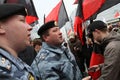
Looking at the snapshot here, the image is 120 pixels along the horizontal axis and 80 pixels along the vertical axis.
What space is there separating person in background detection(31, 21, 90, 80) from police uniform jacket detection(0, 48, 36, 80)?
1.67 meters

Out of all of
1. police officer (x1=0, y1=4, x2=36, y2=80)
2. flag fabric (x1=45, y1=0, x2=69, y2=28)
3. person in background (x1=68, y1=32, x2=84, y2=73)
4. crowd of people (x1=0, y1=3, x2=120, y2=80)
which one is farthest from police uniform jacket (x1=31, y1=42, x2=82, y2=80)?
flag fabric (x1=45, y1=0, x2=69, y2=28)

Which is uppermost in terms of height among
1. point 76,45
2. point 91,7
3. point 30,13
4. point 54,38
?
point 54,38

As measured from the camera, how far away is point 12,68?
7.20 ft

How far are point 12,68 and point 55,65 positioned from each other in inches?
73.2

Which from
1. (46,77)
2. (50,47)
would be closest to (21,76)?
(46,77)

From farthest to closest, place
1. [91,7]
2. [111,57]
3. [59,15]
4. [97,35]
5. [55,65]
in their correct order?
[59,15]
[91,7]
[97,35]
[111,57]
[55,65]

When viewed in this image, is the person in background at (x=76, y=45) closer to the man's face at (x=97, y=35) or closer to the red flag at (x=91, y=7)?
the red flag at (x=91, y=7)

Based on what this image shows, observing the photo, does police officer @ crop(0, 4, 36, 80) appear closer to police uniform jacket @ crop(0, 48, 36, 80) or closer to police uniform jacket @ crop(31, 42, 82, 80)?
police uniform jacket @ crop(0, 48, 36, 80)

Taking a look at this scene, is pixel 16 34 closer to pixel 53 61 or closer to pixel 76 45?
pixel 53 61

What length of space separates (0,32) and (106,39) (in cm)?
234

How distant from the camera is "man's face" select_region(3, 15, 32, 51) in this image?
2.29 metres

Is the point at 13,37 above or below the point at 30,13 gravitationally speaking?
above

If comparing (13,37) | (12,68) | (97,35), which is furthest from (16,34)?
(97,35)

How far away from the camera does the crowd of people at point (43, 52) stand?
7.43 ft
